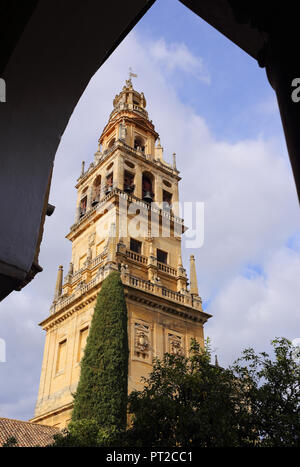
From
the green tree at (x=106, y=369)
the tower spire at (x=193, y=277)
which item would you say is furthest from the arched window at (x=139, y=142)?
the green tree at (x=106, y=369)

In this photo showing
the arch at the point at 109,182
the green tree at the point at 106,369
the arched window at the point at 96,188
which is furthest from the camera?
the arched window at the point at 96,188

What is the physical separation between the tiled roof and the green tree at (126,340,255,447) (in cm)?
988

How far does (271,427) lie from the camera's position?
46.5 feet

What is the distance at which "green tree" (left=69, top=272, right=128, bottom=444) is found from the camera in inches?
825

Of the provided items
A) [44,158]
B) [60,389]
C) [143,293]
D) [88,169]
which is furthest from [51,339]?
[44,158]

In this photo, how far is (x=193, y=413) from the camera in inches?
543

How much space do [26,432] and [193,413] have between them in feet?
43.6

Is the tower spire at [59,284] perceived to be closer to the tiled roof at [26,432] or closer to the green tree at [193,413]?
the tiled roof at [26,432]

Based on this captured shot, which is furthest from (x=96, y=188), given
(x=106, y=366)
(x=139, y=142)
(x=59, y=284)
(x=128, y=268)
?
(x=106, y=366)

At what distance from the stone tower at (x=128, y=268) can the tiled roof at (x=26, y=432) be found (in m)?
1.15

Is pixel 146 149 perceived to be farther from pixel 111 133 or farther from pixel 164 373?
pixel 164 373

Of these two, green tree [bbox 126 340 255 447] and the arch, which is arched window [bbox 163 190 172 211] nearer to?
the arch

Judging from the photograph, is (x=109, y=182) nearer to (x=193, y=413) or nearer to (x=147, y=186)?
(x=147, y=186)

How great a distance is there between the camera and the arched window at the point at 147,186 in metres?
34.7
